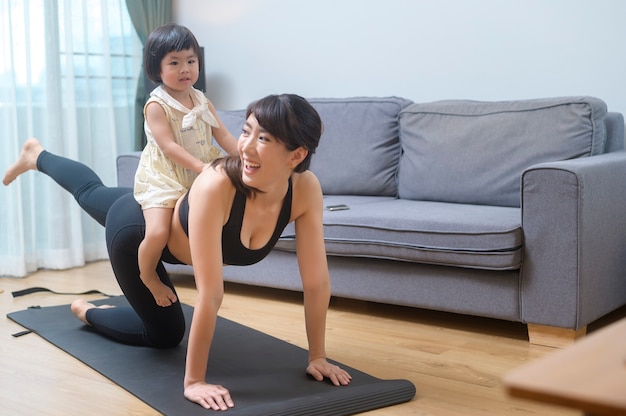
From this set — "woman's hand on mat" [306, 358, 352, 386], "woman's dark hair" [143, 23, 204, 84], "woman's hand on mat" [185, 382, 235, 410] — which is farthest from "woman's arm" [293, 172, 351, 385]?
"woman's dark hair" [143, 23, 204, 84]

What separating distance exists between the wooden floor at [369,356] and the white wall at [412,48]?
42.8 inches

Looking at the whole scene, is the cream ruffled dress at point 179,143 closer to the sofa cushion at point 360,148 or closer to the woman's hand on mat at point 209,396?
the woman's hand on mat at point 209,396

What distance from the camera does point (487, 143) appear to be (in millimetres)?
3291

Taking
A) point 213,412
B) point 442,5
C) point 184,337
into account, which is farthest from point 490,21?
point 213,412

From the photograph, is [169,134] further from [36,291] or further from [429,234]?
[36,291]

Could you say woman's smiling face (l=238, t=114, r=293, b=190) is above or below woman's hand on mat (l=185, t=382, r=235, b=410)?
above

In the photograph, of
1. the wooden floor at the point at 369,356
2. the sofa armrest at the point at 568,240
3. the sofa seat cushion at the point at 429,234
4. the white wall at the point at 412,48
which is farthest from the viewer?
the white wall at the point at 412,48

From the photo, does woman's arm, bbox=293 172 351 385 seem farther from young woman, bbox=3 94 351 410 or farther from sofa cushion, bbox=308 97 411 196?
sofa cushion, bbox=308 97 411 196

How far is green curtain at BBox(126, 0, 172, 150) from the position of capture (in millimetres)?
4664

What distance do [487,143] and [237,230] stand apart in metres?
1.50

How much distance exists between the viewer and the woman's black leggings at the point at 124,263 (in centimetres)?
246

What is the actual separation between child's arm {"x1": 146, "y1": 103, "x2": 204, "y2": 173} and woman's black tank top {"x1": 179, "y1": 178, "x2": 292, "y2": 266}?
0.47ft

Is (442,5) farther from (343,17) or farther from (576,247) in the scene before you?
(576,247)

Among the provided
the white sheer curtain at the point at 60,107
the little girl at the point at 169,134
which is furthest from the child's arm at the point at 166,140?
the white sheer curtain at the point at 60,107
